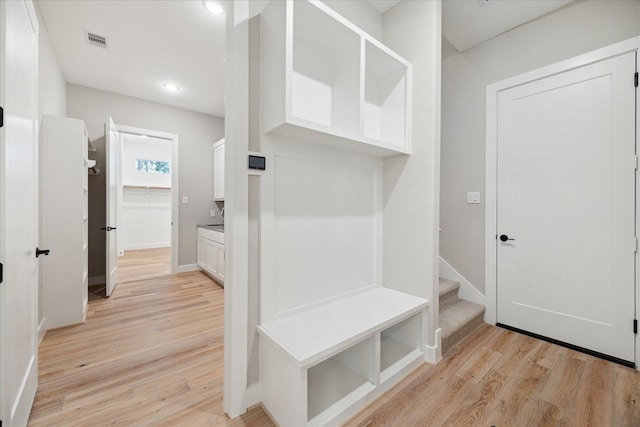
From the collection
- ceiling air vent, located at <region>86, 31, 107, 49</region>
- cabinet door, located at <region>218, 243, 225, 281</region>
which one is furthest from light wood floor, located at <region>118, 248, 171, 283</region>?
ceiling air vent, located at <region>86, 31, 107, 49</region>

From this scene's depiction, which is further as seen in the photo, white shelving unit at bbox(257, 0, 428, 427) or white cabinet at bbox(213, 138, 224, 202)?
white cabinet at bbox(213, 138, 224, 202)

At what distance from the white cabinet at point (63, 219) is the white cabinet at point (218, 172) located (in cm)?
202

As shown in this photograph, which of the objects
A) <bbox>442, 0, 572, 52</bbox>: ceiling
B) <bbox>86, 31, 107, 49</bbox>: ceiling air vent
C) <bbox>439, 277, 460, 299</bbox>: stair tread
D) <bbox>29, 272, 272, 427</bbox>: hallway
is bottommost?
<bbox>29, 272, 272, 427</bbox>: hallway

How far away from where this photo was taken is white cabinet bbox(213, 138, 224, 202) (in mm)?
4555

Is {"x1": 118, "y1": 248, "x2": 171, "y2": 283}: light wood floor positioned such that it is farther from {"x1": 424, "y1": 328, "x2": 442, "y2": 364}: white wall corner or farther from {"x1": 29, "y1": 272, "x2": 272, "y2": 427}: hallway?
{"x1": 424, "y1": 328, "x2": 442, "y2": 364}: white wall corner

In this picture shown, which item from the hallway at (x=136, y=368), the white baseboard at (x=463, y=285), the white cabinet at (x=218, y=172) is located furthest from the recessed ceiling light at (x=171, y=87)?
the white baseboard at (x=463, y=285)

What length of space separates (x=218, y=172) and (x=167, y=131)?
1016 mm

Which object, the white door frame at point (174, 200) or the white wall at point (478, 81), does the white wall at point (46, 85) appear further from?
the white wall at point (478, 81)

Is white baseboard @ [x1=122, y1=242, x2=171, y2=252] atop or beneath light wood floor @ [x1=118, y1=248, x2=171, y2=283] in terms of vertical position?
atop

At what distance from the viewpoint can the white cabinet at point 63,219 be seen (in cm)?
248

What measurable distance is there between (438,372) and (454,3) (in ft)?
9.50

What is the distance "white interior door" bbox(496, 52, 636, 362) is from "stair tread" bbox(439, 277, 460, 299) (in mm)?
369

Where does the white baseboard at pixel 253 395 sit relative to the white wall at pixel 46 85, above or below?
below

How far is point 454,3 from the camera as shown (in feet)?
7.23
